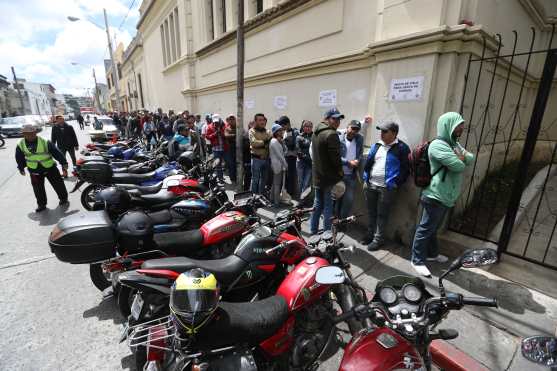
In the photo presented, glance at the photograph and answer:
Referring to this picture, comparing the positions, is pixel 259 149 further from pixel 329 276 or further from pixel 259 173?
pixel 329 276

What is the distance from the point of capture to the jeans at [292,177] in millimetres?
6250

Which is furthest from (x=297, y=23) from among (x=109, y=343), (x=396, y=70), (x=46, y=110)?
(x=46, y=110)

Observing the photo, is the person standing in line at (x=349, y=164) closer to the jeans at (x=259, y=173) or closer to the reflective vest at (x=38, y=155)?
the jeans at (x=259, y=173)

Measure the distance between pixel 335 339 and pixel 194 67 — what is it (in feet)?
41.5

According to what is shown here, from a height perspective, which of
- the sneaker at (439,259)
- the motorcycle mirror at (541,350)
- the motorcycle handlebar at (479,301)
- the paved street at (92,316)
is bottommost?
the paved street at (92,316)

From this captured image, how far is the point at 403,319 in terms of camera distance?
4.60 ft

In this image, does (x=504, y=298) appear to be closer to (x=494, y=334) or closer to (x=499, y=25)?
(x=494, y=334)

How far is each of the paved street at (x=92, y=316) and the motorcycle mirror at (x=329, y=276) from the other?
1239 millimetres

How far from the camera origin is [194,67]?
1237 cm

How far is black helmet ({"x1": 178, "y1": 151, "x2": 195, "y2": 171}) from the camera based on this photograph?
216 inches

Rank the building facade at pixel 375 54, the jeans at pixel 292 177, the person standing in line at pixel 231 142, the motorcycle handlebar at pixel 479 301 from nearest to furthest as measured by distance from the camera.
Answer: the motorcycle handlebar at pixel 479 301, the building facade at pixel 375 54, the jeans at pixel 292 177, the person standing in line at pixel 231 142

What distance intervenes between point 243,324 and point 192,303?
0.44m

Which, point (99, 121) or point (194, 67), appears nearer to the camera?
point (194, 67)

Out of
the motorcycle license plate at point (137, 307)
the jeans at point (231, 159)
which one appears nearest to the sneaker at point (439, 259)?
the motorcycle license plate at point (137, 307)
